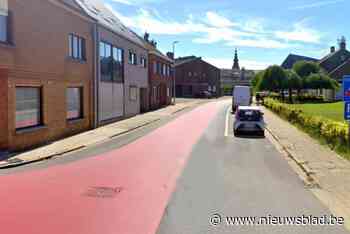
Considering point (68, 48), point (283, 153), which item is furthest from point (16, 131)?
point (283, 153)

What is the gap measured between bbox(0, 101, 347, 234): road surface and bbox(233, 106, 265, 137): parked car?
7212 mm

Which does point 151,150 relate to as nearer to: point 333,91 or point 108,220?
point 108,220

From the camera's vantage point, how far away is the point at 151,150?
16328 millimetres

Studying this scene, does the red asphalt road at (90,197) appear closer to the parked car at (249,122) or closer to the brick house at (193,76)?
the parked car at (249,122)

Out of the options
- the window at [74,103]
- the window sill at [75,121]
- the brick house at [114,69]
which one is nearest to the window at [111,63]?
the brick house at [114,69]

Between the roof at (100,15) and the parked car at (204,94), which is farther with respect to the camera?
the parked car at (204,94)

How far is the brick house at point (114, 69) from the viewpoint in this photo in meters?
26.3

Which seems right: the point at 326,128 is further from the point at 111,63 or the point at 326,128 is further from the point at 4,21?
the point at 111,63

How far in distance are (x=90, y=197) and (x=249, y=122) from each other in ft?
48.7

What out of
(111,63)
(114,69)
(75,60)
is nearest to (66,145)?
(75,60)

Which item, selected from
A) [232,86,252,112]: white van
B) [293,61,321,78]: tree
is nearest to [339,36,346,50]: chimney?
[293,61,321,78]: tree

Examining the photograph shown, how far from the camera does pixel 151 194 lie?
9188mm

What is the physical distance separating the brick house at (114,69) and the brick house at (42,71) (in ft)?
6.67

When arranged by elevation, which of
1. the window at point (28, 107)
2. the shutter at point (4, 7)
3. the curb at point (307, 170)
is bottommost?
the curb at point (307, 170)
